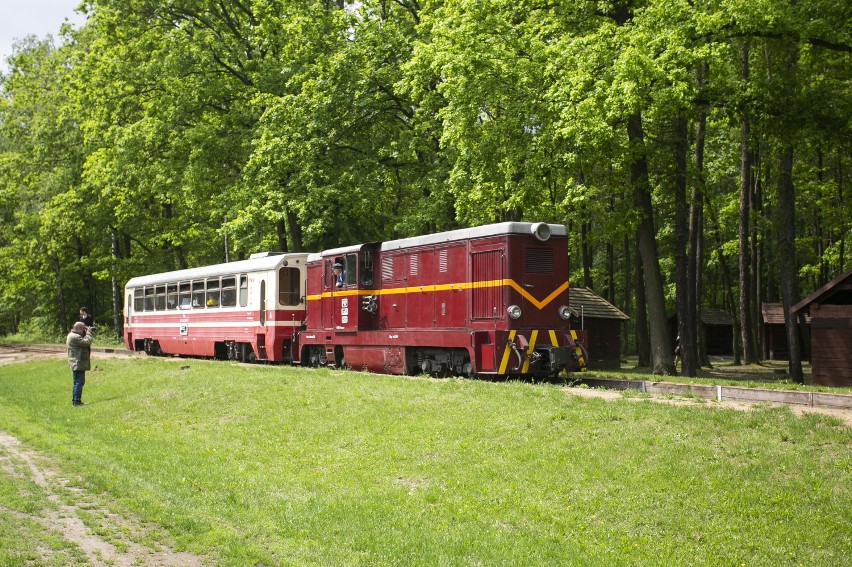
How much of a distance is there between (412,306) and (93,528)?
13.7m

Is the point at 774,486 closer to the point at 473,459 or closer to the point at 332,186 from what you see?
the point at 473,459

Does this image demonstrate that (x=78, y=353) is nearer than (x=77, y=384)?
Yes

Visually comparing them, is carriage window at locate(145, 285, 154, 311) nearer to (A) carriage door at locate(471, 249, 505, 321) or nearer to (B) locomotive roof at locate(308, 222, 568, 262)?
(B) locomotive roof at locate(308, 222, 568, 262)

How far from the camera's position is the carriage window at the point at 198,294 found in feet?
112

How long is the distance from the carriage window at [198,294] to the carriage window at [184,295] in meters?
0.45

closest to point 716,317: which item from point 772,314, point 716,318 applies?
point 716,318

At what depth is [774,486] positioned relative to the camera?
10.2 metres

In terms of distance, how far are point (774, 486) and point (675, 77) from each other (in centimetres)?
1208

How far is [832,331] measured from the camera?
75.2ft

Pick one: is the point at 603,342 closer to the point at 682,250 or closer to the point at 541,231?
the point at 682,250

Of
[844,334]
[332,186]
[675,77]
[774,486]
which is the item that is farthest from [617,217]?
[774,486]

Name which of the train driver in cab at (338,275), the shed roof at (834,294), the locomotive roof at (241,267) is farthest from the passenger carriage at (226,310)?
the shed roof at (834,294)

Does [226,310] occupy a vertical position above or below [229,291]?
below

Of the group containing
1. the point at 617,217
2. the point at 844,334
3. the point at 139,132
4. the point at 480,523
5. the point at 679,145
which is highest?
the point at 139,132
